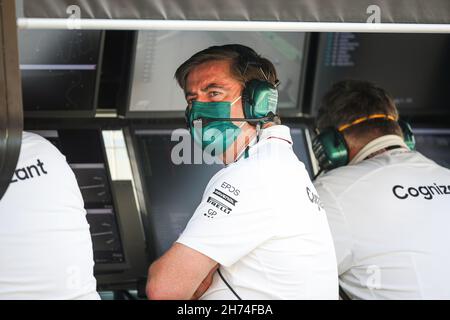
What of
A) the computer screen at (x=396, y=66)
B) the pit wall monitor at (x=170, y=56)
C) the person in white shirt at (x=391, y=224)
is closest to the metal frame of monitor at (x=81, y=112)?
the pit wall monitor at (x=170, y=56)

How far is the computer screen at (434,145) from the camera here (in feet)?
16.0

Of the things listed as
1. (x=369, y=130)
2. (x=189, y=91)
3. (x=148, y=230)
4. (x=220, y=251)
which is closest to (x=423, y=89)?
(x=369, y=130)

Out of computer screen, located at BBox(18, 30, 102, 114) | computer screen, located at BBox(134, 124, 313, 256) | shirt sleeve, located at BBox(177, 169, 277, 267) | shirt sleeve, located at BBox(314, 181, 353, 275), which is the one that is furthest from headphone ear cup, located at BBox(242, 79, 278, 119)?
computer screen, located at BBox(134, 124, 313, 256)

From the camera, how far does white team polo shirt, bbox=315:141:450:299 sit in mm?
3152

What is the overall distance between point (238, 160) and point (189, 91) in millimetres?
427

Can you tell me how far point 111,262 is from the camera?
4.39 metres

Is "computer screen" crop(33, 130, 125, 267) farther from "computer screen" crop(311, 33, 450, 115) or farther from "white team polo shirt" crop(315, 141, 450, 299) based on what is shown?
"white team polo shirt" crop(315, 141, 450, 299)

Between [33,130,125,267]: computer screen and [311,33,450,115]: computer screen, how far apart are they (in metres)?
1.19

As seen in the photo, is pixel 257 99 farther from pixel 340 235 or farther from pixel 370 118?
pixel 370 118

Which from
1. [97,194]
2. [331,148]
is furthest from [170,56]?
[331,148]

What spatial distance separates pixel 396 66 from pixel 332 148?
134 centimetres

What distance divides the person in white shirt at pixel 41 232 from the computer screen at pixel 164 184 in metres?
1.73

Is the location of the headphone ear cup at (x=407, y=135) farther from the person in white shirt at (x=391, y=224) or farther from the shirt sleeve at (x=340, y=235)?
the shirt sleeve at (x=340, y=235)
